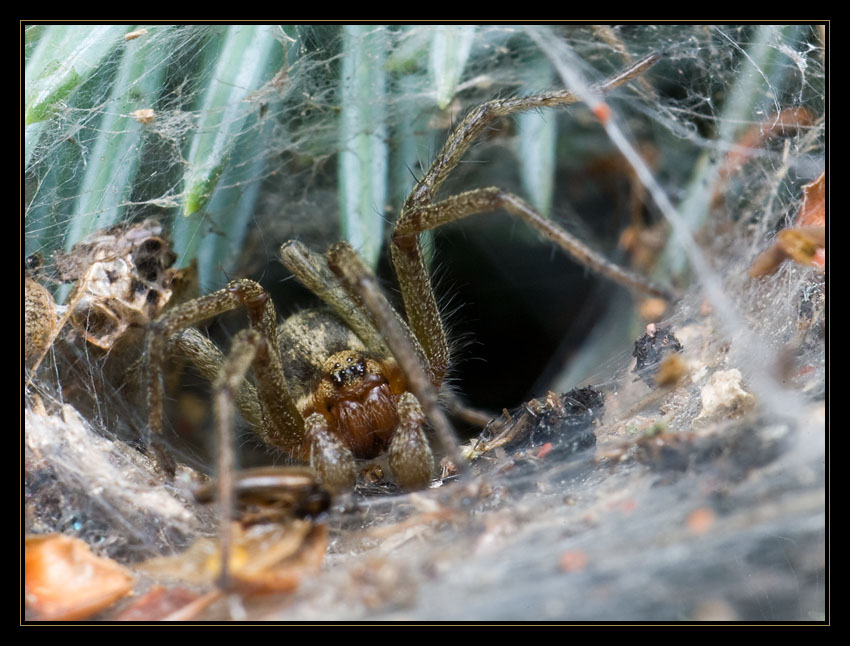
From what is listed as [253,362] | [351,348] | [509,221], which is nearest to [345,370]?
[351,348]

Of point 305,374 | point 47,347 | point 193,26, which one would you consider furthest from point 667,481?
point 193,26

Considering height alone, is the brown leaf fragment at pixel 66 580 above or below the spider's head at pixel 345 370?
below

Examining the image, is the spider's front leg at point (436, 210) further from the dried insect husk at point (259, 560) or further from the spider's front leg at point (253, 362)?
the dried insect husk at point (259, 560)

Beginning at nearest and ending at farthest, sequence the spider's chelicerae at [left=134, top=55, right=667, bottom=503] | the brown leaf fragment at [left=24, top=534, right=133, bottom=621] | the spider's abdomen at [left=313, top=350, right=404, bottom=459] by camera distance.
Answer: the brown leaf fragment at [left=24, top=534, right=133, bottom=621] → the spider's chelicerae at [left=134, top=55, right=667, bottom=503] → the spider's abdomen at [left=313, top=350, right=404, bottom=459]

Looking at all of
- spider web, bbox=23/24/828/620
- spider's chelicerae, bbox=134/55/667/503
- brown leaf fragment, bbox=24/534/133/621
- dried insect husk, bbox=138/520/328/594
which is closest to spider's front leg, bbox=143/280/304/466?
spider's chelicerae, bbox=134/55/667/503

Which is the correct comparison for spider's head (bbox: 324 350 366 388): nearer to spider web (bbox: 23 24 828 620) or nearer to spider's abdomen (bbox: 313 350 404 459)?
spider's abdomen (bbox: 313 350 404 459)

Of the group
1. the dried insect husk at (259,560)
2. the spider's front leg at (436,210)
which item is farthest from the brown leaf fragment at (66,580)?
the spider's front leg at (436,210)
